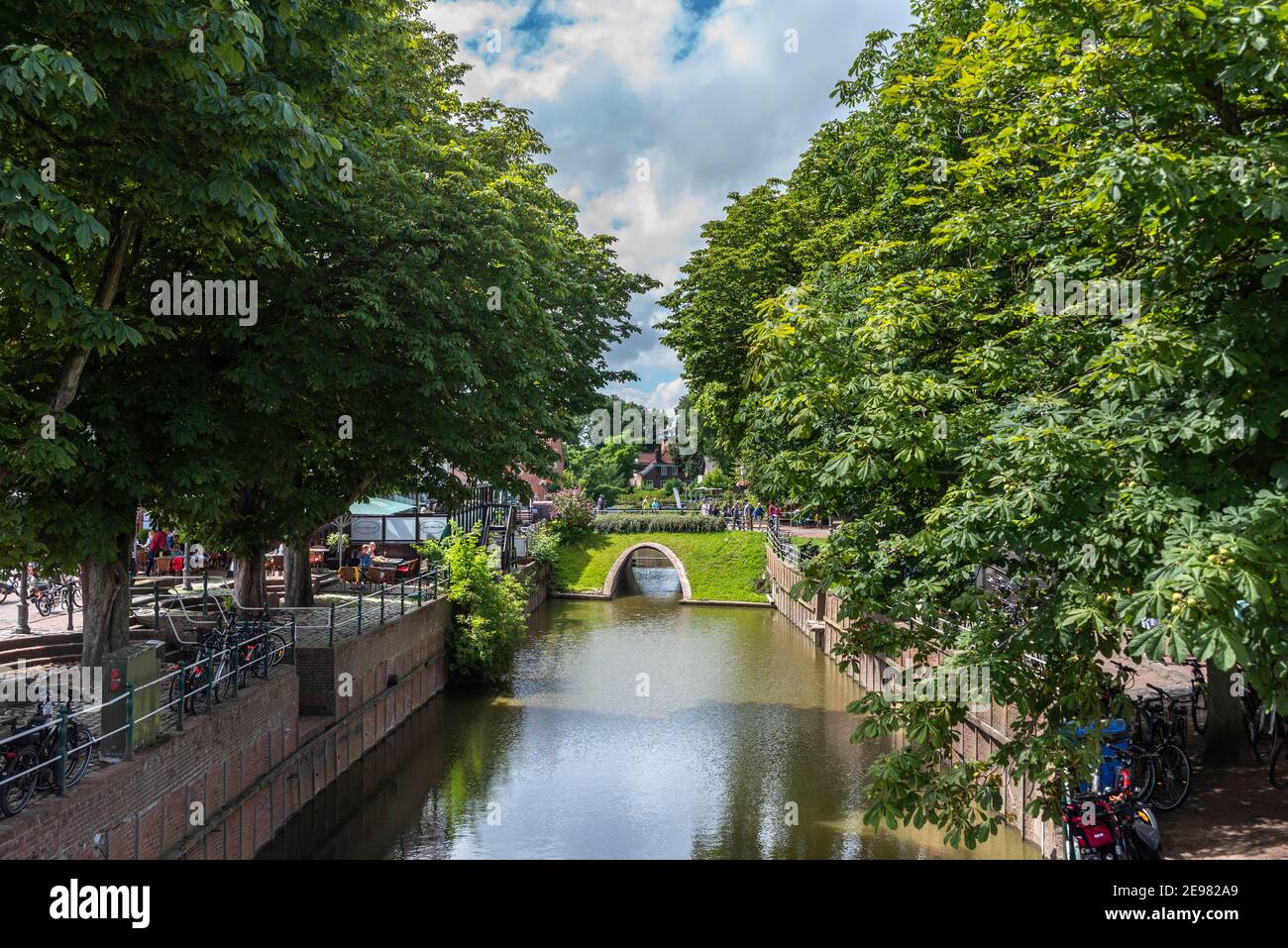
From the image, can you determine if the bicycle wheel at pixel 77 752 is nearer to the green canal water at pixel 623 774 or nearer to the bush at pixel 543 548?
the green canal water at pixel 623 774

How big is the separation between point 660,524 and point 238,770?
34.3 m

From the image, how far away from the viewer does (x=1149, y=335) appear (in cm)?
603

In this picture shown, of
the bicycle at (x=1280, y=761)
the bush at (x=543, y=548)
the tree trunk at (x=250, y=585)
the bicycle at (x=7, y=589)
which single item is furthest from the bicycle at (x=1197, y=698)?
the bush at (x=543, y=548)

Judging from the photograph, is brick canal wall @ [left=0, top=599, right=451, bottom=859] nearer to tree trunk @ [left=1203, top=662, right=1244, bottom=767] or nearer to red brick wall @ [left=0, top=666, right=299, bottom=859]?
red brick wall @ [left=0, top=666, right=299, bottom=859]

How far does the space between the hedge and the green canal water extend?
58.1 feet

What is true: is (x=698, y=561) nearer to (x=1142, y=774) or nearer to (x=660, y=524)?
(x=660, y=524)

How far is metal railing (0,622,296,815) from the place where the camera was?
8383 mm

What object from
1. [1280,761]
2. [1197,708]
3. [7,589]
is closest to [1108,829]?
[1280,761]

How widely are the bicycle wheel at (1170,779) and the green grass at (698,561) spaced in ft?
94.7

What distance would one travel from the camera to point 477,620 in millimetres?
23359

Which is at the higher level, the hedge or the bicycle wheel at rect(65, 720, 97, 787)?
the hedge

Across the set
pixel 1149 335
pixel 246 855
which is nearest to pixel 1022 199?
pixel 1149 335

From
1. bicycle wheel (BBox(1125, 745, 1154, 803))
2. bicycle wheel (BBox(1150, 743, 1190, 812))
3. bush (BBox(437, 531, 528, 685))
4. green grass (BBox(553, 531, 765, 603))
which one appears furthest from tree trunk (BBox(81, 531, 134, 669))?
green grass (BBox(553, 531, 765, 603))
